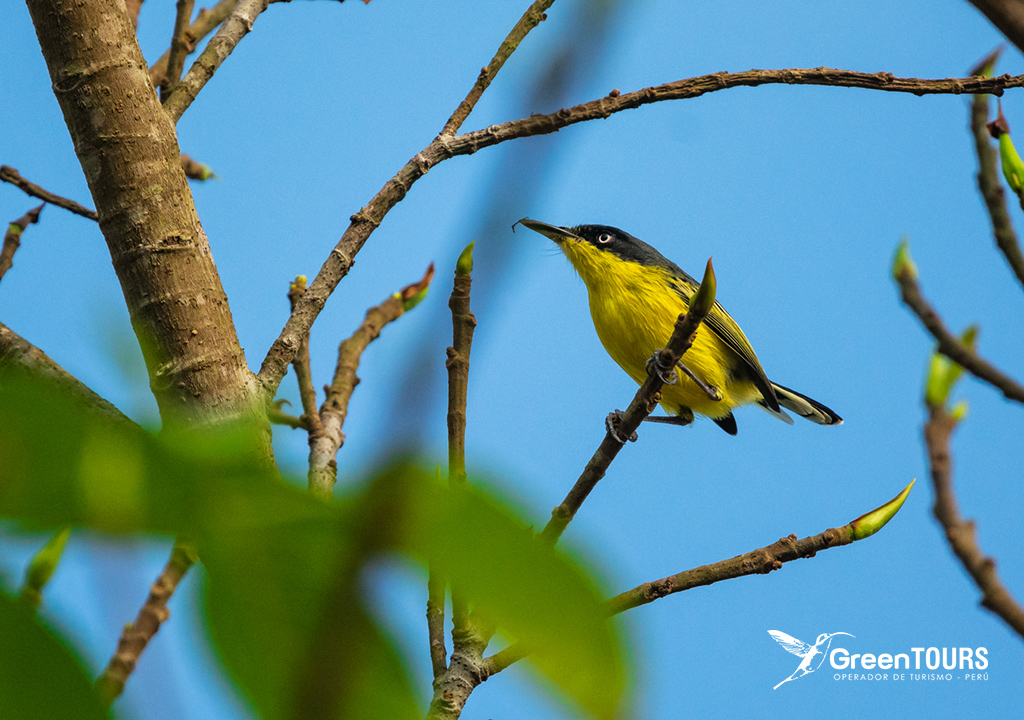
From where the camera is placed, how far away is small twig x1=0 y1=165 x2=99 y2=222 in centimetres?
132

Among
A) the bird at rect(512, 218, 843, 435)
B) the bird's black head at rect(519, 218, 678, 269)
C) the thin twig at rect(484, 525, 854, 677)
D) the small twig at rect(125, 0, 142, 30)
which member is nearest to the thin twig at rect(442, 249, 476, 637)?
the thin twig at rect(484, 525, 854, 677)

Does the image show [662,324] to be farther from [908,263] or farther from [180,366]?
[180,366]

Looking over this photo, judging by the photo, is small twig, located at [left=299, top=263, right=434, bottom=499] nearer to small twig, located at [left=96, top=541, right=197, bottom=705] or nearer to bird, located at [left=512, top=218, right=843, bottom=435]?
bird, located at [left=512, top=218, right=843, bottom=435]

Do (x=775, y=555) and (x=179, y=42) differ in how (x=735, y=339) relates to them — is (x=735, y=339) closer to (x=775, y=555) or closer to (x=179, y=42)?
(x=775, y=555)

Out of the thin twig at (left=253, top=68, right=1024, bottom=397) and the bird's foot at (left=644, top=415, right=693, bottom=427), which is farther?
the bird's foot at (left=644, top=415, right=693, bottom=427)

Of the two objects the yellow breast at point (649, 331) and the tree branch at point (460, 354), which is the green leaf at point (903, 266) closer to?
the tree branch at point (460, 354)

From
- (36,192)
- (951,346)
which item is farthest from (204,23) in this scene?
(951,346)

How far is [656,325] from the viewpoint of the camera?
228cm

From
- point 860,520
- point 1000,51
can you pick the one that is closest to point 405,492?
Result: point 860,520

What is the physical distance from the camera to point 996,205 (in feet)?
2.99

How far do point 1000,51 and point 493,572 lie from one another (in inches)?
44.0

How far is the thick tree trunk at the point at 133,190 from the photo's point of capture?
797 mm

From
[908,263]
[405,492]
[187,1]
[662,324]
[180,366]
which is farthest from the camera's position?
[662,324]

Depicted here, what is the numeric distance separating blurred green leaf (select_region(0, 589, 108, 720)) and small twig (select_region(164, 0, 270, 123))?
1.02 meters
